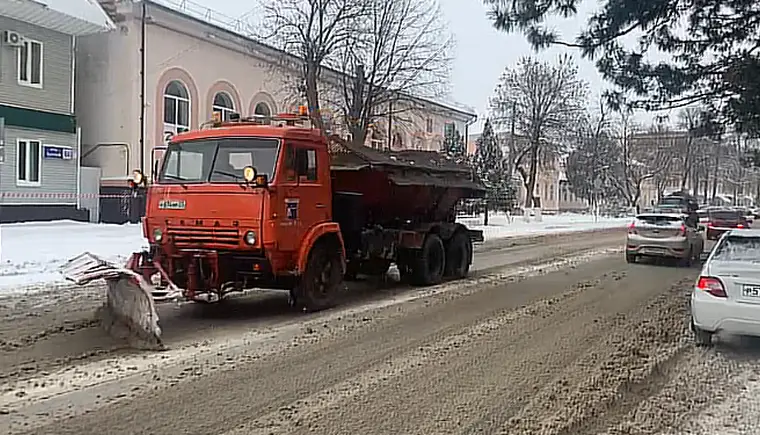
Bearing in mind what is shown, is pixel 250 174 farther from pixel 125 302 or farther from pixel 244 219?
pixel 125 302

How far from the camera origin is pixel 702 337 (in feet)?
30.5

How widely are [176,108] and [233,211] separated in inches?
979

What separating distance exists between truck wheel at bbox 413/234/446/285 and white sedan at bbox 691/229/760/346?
6110mm

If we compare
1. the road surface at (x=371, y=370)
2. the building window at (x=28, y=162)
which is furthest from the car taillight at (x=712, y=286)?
the building window at (x=28, y=162)

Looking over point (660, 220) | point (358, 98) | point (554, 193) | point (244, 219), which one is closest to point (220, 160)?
point (244, 219)

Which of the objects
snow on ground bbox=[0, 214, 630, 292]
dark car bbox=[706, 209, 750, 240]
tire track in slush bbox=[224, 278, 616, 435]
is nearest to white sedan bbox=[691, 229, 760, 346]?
tire track in slush bbox=[224, 278, 616, 435]

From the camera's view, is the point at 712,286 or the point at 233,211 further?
the point at 233,211

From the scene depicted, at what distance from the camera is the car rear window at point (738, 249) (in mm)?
9219

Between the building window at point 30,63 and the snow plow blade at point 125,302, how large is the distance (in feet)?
67.0

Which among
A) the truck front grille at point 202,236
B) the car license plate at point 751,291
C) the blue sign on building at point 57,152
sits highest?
the blue sign on building at point 57,152

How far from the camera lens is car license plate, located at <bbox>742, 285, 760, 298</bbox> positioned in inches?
338

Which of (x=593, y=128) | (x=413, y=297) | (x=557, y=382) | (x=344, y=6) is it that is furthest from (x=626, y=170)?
(x=557, y=382)

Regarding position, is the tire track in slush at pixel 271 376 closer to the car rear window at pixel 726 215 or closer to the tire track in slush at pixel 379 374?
the tire track in slush at pixel 379 374

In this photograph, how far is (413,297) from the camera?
1324 cm
